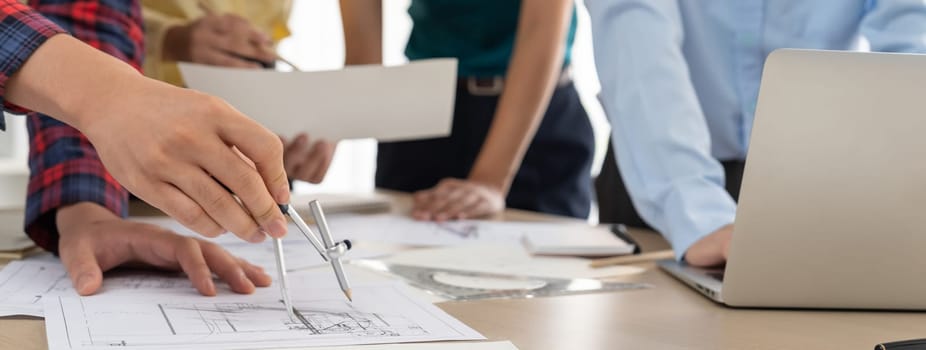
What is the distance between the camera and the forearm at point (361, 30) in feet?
6.70

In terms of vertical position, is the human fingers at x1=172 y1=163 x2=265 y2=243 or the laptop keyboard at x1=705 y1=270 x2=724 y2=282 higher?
the human fingers at x1=172 y1=163 x2=265 y2=243

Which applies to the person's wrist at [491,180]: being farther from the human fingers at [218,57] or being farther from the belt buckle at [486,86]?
the human fingers at [218,57]

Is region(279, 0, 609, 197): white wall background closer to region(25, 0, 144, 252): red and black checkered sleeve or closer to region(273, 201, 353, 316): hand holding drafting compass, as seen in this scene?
region(25, 0, 144, 252): red and black checkered sleeve

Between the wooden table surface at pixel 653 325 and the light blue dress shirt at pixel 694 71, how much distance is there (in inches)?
9.4

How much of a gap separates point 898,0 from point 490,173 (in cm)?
83

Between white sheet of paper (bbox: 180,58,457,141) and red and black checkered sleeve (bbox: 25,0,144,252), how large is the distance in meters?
0.21

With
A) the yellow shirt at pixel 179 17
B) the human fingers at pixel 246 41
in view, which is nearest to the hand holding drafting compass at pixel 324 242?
the human fingers at pixel 246 41

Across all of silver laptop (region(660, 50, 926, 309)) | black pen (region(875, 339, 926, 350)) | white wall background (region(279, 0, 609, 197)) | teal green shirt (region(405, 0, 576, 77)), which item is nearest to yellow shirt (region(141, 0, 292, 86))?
teal green shirt (region(405, 0, 576, 77))

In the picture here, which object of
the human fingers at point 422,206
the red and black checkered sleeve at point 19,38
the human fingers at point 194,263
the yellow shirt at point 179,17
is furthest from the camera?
the yellow shirt at point 179,17

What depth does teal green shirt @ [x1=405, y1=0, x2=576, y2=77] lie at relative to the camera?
2.05 m

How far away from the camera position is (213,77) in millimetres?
1387

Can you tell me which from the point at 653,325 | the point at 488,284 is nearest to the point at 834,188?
the point at 653,325

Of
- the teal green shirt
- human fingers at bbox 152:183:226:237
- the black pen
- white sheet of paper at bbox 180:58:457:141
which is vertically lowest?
the black pen

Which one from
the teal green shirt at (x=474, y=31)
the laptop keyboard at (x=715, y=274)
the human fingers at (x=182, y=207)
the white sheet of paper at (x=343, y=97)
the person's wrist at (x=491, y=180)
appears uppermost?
the teal green shirt at (x=474, y=31)
